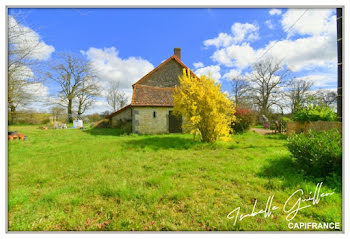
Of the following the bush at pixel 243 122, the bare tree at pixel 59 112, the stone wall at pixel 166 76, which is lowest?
the bush at pixel 243 122

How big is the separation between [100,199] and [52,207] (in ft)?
2.47

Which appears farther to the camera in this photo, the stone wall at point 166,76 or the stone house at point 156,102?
the stone wall at point 166,76

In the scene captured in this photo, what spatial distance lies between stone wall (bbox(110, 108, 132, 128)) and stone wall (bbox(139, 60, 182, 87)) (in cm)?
403

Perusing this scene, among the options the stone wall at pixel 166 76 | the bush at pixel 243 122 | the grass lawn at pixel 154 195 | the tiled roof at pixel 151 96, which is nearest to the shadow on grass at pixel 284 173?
the grass lawn at pixel 154 195

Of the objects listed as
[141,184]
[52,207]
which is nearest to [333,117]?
[141,184]

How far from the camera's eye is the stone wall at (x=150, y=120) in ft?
38.3

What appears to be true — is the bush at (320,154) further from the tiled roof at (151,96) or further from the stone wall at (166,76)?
the stone wall at (166,76)

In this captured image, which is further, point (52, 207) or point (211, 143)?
point (211, 143)

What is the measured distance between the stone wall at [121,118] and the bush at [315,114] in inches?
584

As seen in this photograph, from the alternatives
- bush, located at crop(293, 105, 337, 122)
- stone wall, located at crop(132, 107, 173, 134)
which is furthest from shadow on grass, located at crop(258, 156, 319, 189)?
stone wall, located at crop(132, 107, 173, 134)

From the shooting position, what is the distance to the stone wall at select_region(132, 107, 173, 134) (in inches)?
460
